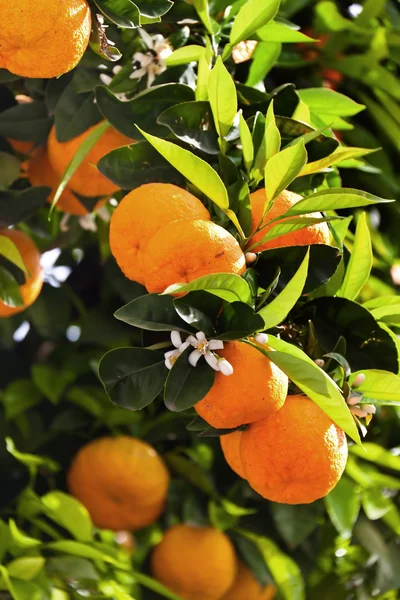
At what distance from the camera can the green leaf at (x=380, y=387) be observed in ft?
2.52

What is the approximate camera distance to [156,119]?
90cm

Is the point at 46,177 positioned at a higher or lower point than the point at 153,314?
lower

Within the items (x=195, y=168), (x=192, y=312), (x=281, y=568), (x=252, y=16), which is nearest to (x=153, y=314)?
(x=192, y=312)

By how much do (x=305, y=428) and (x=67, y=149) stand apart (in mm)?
508

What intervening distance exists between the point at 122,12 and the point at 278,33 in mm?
277

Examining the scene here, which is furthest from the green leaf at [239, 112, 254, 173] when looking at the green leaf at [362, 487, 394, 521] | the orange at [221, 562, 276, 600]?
the orange at [221, 562, 276, 600]

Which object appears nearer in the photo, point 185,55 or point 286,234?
point 286,234

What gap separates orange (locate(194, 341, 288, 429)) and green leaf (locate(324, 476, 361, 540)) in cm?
59

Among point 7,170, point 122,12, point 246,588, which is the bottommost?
point 246,588

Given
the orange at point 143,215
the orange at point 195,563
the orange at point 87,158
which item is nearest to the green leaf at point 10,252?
the orange at point 87,158

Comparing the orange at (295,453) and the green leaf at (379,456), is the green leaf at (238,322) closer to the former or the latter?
the orange at (295,453)

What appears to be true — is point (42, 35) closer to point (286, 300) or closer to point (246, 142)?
point (246, 142)

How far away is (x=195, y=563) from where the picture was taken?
1.36m

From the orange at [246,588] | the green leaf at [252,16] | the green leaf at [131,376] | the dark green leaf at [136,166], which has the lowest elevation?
the orange at [246,588]
